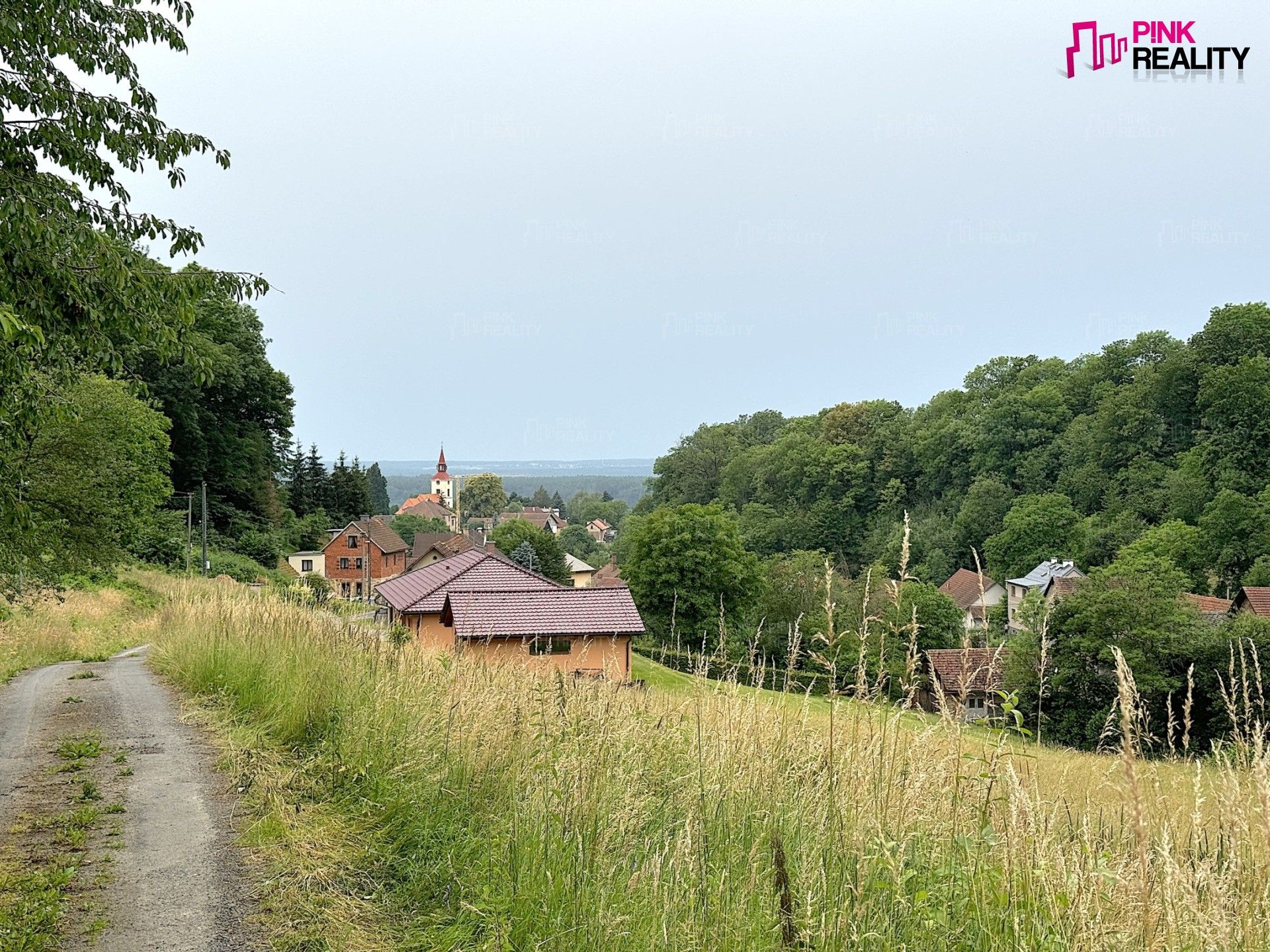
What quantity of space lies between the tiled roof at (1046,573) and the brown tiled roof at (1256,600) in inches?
598

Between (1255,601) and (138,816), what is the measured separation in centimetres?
4570

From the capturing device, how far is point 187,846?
17.7ft

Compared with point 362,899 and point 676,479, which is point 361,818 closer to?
point 362,899

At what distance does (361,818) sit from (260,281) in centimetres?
399

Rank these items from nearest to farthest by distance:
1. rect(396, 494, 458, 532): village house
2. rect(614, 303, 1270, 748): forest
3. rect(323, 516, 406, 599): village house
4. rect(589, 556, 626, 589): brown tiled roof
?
rect(614, 303, 1270, 748): forest, rect(323, 516, 406, 599): village house, rect(589, 556, 626, 589): brown tiled roof, rect(396, 494, 458, 532): village house

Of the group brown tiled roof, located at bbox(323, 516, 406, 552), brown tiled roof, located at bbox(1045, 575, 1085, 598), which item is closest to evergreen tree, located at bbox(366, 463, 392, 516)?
brown tiled roof, located at bbox(323, 516, 406, 552)

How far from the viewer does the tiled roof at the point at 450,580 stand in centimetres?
3125

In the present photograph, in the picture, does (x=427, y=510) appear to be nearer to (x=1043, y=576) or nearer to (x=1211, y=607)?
(x=1043, y=576)

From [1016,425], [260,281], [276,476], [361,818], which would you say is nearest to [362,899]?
[361,818]

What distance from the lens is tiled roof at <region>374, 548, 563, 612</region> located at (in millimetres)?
31250

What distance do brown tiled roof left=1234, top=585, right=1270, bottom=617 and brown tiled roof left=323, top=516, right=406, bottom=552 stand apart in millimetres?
50905

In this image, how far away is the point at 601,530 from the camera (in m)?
190

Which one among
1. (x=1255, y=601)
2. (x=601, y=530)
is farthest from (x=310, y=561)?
(x=601, y=530)

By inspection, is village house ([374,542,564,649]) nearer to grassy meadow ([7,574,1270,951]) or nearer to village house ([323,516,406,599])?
grassy meadow ([7,574,1270,951])
